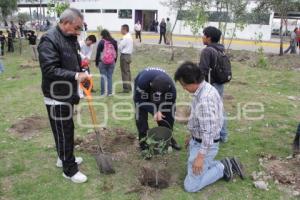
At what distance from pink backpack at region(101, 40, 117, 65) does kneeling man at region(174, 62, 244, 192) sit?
473cm

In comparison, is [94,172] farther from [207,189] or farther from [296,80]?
[296,80]

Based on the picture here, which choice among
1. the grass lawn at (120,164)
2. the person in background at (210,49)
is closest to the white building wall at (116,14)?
the grass lawn at (120,164)

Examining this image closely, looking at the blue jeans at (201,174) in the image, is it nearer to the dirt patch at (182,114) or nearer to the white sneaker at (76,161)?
the white sneaker at (76,161)

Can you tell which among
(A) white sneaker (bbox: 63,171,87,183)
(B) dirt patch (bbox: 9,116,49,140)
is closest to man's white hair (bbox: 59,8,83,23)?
(A) white sneaker (bbox: 63,171,87,183)

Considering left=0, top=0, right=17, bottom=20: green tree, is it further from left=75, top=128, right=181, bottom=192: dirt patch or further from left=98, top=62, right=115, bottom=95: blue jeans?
left=75, top=128, right=181, bottom=192: dirt patch

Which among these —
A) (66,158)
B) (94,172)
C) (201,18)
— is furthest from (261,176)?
(201,18)

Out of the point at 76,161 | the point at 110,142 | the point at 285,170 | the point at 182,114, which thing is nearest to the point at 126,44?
the point at 182,114

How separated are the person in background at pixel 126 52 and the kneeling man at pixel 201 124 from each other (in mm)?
5267

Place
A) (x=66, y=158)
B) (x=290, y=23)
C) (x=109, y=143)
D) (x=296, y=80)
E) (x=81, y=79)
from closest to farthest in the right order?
(x=81, y=79)
(x=66, y=158)
(x=109, y=143)
(x=296, y=80)
(x=290, y=23)

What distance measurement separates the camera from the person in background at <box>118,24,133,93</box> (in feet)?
30.3

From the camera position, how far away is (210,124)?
402 centimetres

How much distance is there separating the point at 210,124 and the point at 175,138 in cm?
221

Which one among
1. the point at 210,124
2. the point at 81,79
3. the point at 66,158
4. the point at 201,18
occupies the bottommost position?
the point at 66,158

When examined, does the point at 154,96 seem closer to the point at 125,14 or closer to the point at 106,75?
the point at 106,75
